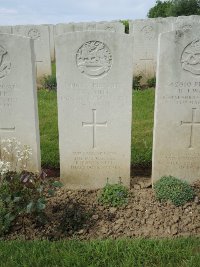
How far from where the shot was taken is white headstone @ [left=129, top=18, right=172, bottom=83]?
10875 mm

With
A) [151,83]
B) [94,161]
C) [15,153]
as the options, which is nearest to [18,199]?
[15,153]

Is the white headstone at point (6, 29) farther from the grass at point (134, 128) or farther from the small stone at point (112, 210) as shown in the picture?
the small stone at point (112, 210)

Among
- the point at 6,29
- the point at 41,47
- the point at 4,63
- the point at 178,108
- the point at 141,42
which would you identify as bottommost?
the point at 178,108

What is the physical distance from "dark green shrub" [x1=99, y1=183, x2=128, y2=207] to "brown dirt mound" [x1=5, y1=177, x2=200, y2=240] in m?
0.07

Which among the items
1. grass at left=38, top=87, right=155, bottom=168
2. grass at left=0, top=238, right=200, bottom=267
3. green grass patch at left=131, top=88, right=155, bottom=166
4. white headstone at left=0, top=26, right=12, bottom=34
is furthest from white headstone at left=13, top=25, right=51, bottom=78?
grass at left=0, top=238, right=200, bottom=267

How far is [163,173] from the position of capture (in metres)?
4.77

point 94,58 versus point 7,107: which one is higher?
A: point 94,58

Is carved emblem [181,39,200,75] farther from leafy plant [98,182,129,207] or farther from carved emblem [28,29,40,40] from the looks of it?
carved emblem [28,29,40,40]

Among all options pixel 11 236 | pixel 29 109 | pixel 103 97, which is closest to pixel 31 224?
pixel 11 236

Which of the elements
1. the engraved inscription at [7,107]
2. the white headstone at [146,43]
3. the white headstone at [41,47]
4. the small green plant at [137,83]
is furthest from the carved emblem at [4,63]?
the white headstone at [41,47]

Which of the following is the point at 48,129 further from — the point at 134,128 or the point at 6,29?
the point at 6,29

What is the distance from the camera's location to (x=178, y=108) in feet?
14.7

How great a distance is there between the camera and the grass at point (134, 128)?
5.67 meters

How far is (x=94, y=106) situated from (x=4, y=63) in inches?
48.0
